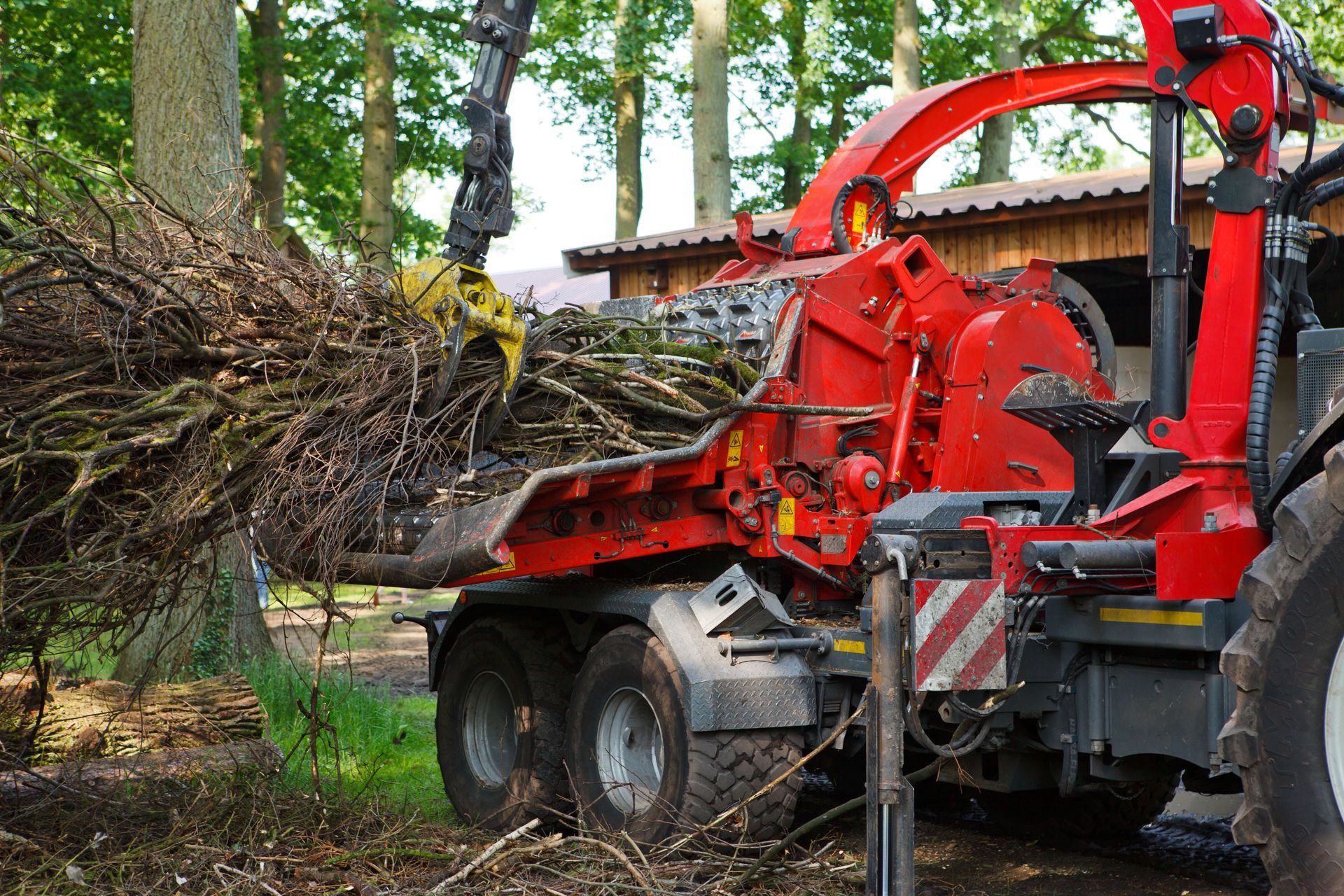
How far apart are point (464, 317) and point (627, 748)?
1993mm

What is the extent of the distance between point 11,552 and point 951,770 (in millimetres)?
3602

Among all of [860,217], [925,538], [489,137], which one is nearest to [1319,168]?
[925,538]

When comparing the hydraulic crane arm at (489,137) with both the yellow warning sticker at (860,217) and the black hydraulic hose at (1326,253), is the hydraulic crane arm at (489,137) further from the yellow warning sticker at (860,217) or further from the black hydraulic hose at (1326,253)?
the black hydraulic hose at (1326,253)

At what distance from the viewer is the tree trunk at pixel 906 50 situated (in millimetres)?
17797

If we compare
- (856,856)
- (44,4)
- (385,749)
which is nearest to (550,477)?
(856,856)

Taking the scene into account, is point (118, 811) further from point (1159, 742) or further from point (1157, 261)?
point (1157, 261)

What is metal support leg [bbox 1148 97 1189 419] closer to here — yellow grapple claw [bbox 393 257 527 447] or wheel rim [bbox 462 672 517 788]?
yellow grapple claw [bbox 393 257 527 447]

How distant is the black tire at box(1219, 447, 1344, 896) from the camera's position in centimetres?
→ 328

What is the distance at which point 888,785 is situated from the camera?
152 inches

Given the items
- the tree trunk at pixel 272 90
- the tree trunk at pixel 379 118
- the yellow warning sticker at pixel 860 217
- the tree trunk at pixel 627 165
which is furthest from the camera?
the tree trunk at pixel 627 165

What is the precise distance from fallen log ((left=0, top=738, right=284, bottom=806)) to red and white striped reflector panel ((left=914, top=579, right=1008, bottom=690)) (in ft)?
A: 10.0

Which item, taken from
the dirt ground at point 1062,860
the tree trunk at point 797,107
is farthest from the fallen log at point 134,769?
the tree trunk at point 797,107

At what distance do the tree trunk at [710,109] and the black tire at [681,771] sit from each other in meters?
10.6

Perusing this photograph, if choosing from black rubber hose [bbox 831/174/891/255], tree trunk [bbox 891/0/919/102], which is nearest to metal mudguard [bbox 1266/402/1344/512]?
black rubber hose [bbox 831/174/891/255]
